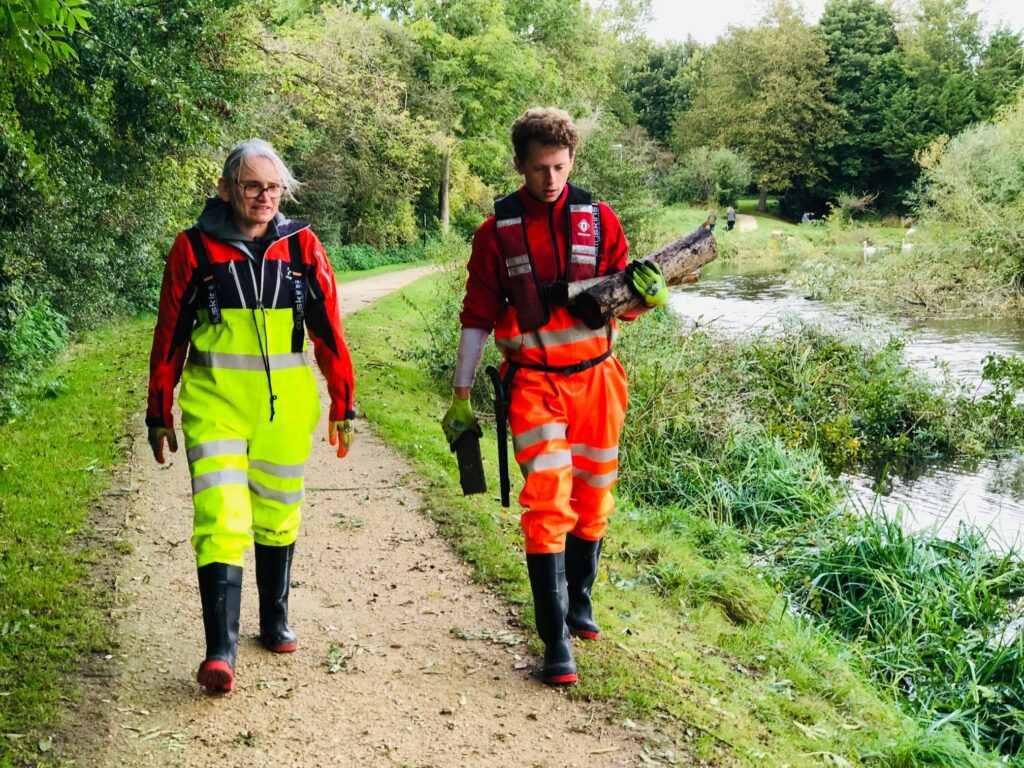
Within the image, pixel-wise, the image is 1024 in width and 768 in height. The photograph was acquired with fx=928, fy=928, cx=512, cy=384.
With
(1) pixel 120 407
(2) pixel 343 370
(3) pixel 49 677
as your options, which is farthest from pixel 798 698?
(1) pixel 120 407

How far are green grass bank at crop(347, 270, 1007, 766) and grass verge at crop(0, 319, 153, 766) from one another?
79.7 inches

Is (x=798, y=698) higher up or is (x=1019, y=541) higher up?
(x=798, y=698)

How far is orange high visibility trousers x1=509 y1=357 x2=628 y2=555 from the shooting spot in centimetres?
368

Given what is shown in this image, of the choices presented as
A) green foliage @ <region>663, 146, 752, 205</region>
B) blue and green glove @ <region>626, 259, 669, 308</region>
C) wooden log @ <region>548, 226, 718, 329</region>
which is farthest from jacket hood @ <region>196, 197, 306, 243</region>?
green foliage @ <region>663, 146, 752, 205</region>

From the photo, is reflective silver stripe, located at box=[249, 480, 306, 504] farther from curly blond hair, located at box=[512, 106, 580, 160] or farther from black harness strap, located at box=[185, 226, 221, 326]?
curly blond hair, located at box=[512, 106, 580, 160]

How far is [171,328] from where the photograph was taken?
11.6 feet

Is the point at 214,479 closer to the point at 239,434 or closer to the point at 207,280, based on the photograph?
the point at 239,434

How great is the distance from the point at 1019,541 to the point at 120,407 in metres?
8.30

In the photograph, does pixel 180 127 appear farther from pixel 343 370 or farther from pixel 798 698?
pixel 798 698

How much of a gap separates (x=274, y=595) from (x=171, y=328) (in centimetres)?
122

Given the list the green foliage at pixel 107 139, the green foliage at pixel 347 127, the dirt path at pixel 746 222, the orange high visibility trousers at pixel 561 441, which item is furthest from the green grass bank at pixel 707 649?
the dirt path at pixel 746 222

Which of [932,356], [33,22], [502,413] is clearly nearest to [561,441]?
[502,413]

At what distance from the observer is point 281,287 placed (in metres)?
3.59

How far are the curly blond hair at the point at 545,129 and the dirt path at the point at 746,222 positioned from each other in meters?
41.1
